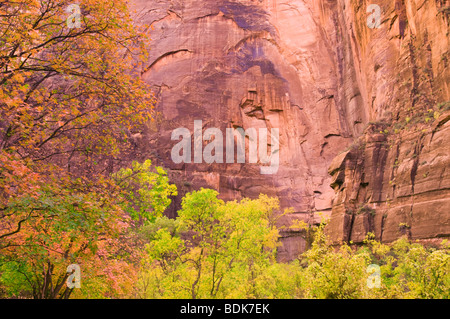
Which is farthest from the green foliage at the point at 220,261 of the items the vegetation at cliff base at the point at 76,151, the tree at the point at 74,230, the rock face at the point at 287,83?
the rock face at the point at 287,83

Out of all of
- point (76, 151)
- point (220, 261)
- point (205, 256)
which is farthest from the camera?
point (205, 256)

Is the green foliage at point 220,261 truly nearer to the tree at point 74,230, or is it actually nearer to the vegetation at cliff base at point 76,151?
the vegetation at cliff base at point 76,151

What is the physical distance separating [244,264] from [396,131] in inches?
576

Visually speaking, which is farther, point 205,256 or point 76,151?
point 205,256

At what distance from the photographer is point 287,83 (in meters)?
52.4

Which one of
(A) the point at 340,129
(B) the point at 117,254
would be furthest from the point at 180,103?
(B) the point at 117,254

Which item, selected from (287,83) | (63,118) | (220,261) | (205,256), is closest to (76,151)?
(63,118)

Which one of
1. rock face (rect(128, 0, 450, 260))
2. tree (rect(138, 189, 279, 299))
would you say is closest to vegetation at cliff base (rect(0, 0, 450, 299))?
tree (rect(138, 189, 279, 299))

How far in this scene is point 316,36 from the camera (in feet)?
173

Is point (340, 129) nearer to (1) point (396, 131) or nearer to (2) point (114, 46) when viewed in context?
(1) point (396, 131)

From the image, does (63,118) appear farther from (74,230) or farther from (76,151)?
(74,230)

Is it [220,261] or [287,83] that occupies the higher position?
[287,83]

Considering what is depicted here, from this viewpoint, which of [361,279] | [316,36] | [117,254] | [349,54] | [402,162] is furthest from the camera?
[316,36]
